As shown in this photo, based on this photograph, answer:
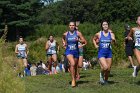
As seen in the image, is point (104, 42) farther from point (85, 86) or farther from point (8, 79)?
point (8, 79)

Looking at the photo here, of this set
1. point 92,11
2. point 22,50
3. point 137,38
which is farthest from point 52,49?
point 92,11

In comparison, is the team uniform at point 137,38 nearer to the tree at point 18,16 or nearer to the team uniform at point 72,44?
the team uniform at point 72,44

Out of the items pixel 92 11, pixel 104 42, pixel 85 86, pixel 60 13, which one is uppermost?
pixel 92 11

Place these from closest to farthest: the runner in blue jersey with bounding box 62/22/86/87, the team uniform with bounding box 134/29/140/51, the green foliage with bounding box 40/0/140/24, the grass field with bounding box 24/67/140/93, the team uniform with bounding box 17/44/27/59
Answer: the grass field with bounding box 24/67/140/93, the team uniform with bounding box 134/29/140/51, the runner in blue jersey with bounding box 62/22/86/87, the team uniform with bounding box 17/44/27/59, the green foliage with bounding box 40/0/140/24

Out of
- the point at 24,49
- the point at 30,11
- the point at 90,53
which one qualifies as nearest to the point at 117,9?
the point at 30,11

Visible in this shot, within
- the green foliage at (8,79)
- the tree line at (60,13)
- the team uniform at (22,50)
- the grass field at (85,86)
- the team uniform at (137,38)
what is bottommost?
the grass field at (85,86)

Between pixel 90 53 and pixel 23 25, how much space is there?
32.6 m

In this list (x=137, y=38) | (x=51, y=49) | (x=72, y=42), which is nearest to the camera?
(x=137, y=38)

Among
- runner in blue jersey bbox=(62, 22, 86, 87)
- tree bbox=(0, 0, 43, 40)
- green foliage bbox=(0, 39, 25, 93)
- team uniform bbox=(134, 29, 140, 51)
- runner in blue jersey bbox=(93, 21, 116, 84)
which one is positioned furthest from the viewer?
tree bbox=(0, 0, 43, 40)

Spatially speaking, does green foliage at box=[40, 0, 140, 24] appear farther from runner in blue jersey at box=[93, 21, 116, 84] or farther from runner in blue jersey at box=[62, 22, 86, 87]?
runner in blue jersey at box=[93, 21, 116, 84]

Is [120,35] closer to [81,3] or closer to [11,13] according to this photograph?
[11,13]

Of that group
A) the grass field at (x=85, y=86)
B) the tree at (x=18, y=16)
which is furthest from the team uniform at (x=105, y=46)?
the tree at (x=18, y=16)

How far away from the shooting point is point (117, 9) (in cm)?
9481

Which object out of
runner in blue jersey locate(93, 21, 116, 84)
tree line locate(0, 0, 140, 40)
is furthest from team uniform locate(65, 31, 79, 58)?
tree line locate(0, 0, 140, 40)
